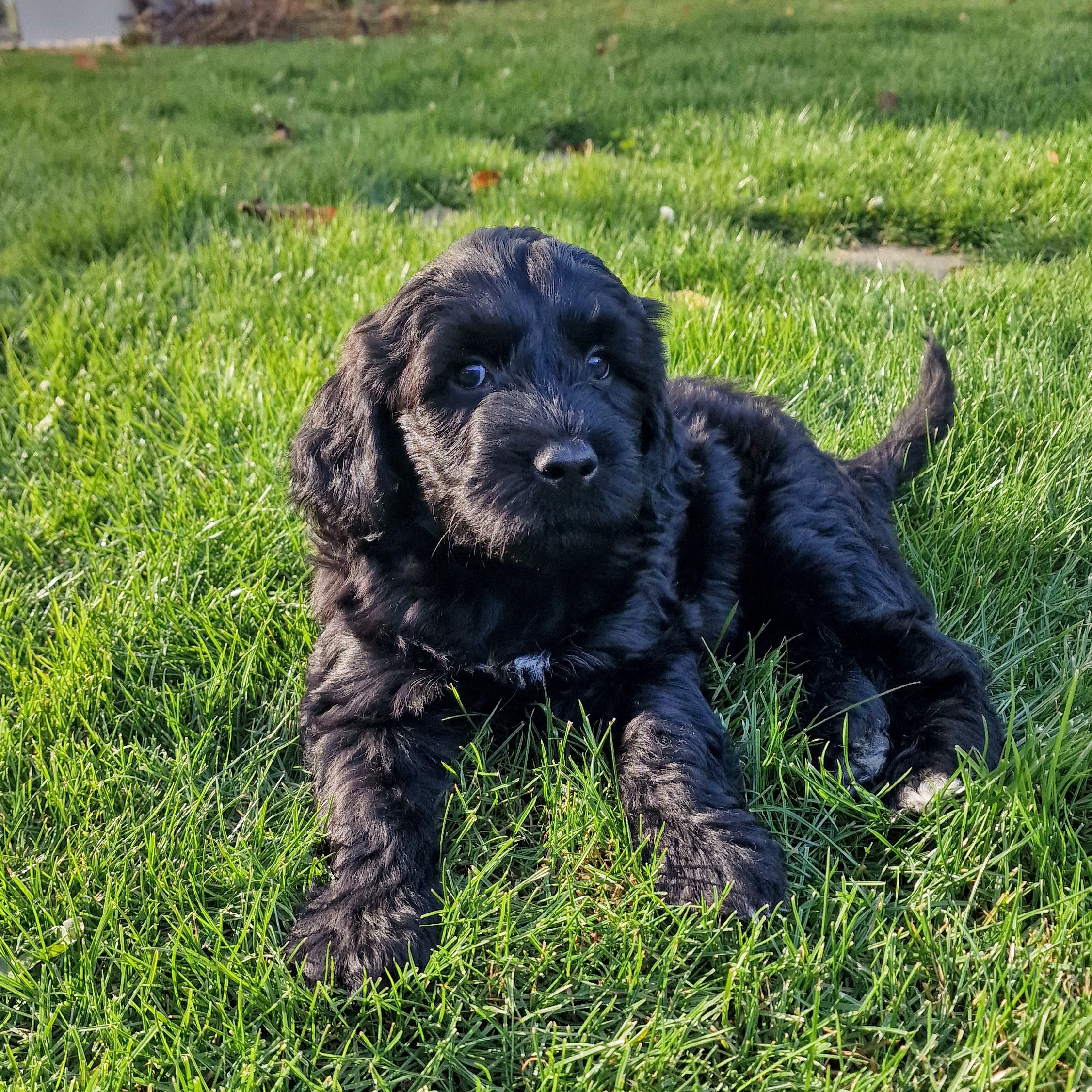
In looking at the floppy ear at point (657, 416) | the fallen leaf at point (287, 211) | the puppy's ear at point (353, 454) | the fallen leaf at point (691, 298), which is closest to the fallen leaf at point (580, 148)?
the fallen leaf at point (287, 211)

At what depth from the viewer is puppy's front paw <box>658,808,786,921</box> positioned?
168 cm

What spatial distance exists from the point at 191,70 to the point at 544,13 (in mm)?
2799

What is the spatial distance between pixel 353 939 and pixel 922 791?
1.10 meters

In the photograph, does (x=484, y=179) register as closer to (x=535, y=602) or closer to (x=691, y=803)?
(x=535, y=602)

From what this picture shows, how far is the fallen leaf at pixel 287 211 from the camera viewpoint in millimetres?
4693

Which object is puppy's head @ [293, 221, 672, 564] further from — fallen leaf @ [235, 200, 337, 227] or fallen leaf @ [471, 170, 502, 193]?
fallen leaf @ [471, 170, 502, 193]

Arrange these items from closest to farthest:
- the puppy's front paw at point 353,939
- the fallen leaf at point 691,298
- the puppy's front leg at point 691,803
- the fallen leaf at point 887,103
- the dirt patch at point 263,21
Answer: the puppy's front paw at point 353,939 < the puppy's front leg at point 691,803 < the fallen leaf at point 691,298 < the fallen leaf at point 887,103 < the dirt patch at point 263,21

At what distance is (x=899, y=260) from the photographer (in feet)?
14.2

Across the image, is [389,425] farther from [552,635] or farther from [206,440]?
[206,440]

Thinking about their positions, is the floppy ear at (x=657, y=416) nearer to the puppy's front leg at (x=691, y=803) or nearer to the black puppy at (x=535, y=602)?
the black puppy at (x=535, y=602)

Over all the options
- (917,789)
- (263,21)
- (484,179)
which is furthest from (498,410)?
(263,21)

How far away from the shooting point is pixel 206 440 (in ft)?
9.90

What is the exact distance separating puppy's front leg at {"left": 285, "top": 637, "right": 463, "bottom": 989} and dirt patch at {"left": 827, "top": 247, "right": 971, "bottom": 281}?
116 inches

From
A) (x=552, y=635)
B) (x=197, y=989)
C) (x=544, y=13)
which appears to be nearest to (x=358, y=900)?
(x=197, y=989)
